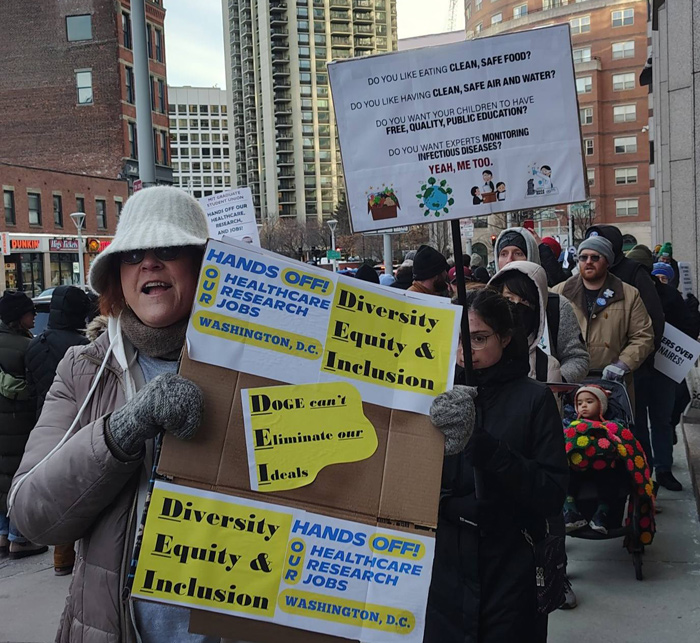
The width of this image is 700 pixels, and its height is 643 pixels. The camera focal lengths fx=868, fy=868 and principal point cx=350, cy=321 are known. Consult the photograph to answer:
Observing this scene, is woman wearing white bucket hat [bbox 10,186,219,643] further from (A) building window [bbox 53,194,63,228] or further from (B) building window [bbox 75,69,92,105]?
(B) building window [bbox 75,69,92,105]

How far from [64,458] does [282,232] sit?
103137 mm

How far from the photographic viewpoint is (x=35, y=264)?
48188 millimetres

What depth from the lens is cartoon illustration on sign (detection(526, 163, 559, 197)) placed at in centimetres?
333

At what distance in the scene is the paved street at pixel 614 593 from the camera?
517 cm

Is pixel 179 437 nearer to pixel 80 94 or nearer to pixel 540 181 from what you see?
pixel 540 181

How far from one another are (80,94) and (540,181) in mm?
57417

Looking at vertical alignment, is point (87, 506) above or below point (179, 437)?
below

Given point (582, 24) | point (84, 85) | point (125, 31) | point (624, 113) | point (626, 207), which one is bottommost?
point (626, 207)

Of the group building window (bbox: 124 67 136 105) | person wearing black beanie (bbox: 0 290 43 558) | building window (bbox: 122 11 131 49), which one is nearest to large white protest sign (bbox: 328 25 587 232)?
person wearing black beanie (bbox: 0 290 43 558)

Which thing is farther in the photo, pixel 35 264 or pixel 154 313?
pixel 35 264

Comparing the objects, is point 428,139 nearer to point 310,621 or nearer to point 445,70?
point 445,70

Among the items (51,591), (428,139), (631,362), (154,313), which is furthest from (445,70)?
(51,591)

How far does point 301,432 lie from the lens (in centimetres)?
236

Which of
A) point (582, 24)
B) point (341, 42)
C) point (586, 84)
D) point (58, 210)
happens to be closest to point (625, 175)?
point (586, 84)
